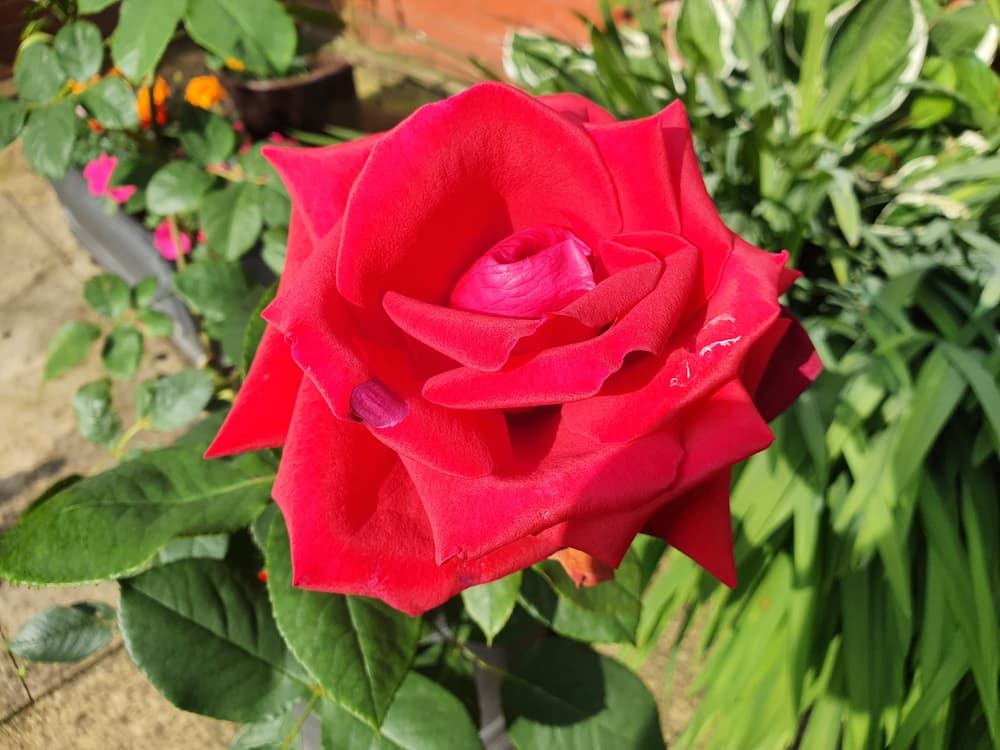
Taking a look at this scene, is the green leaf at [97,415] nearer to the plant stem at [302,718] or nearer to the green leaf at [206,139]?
the green leaf at [206,139]

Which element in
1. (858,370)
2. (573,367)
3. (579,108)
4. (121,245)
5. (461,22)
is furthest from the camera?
(461,22)

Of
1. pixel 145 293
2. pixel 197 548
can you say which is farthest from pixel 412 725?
pixel 145 293

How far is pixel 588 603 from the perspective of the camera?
18.7 inches

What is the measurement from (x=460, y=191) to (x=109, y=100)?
1.43 ft

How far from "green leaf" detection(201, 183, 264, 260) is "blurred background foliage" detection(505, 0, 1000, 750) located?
62 cm

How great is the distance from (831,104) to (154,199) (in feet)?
3.05

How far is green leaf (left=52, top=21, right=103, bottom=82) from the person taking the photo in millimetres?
565

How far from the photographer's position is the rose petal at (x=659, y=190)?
0.34m

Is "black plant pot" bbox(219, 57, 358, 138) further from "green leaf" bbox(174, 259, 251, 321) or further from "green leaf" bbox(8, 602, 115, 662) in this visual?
"green leaf" bbox(8, 602, 115, 662)

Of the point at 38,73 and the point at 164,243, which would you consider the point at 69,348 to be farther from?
the point at 164,243

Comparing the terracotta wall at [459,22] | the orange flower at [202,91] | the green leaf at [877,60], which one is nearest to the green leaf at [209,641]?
the green leaf at [877,60]

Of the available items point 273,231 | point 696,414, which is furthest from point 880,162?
point 696,414

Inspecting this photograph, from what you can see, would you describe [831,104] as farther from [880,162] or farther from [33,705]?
[33,705]

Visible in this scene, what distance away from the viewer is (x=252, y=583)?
1.61 feet
